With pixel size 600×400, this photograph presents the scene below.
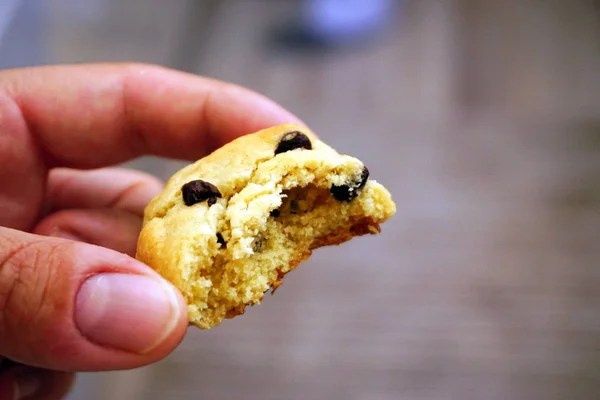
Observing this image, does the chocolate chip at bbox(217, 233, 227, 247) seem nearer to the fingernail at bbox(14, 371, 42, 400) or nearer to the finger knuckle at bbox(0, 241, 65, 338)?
the finger knuckle at bbox(0, 241, 65, 338)

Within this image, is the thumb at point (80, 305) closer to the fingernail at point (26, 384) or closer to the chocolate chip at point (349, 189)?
the chocolate chip at point (349, 189)

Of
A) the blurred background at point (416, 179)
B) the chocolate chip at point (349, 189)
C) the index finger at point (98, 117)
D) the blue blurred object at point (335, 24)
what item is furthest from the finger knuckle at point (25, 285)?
the blue blurred object at point (335, 24)

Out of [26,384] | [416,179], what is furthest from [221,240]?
[416,179]

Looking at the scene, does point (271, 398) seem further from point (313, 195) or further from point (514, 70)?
point (514, 70)

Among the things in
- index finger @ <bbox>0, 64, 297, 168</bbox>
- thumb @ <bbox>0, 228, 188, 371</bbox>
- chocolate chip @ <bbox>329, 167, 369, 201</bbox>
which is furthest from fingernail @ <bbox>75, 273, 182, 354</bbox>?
index finger @ <bbox>0, 64, 297, 168</bbox>

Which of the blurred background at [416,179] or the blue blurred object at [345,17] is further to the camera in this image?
the blue blurred object at [345,17]

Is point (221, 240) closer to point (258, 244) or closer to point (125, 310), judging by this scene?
point (258, 244)
